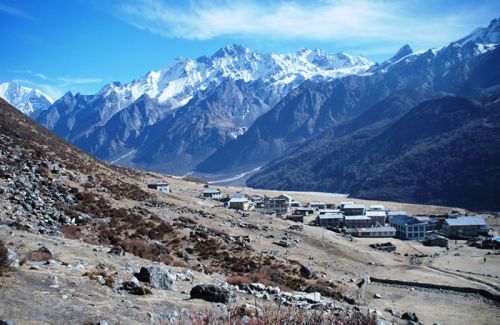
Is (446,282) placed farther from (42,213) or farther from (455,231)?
(455,231)

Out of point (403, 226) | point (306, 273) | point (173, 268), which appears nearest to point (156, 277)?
point (173, 268)

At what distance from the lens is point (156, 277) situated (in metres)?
16.8

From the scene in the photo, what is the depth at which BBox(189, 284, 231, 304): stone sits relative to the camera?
15.8 metres

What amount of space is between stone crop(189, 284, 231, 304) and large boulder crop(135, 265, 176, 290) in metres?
1.35

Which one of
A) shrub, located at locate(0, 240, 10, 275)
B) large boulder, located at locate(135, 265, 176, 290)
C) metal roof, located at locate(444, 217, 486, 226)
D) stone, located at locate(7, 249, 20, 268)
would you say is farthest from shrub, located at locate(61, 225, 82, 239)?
metal roof, located at locate(444, 217, 486, 226)

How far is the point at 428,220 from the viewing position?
95500 mm

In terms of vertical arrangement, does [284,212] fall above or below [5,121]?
below

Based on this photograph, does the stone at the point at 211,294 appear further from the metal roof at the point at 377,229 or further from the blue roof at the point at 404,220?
the blue roof at the point at 404,220

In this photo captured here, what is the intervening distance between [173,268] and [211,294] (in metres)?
7.21

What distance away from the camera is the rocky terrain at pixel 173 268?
12.8 meters

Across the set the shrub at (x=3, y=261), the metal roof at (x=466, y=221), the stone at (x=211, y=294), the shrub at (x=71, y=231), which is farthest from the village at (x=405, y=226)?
the shrub at (x=3, y=261)

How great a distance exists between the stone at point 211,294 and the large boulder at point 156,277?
4.43 ft

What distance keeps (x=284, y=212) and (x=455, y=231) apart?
3998 cm

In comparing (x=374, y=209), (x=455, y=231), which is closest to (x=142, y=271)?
(x=455, y=231)
